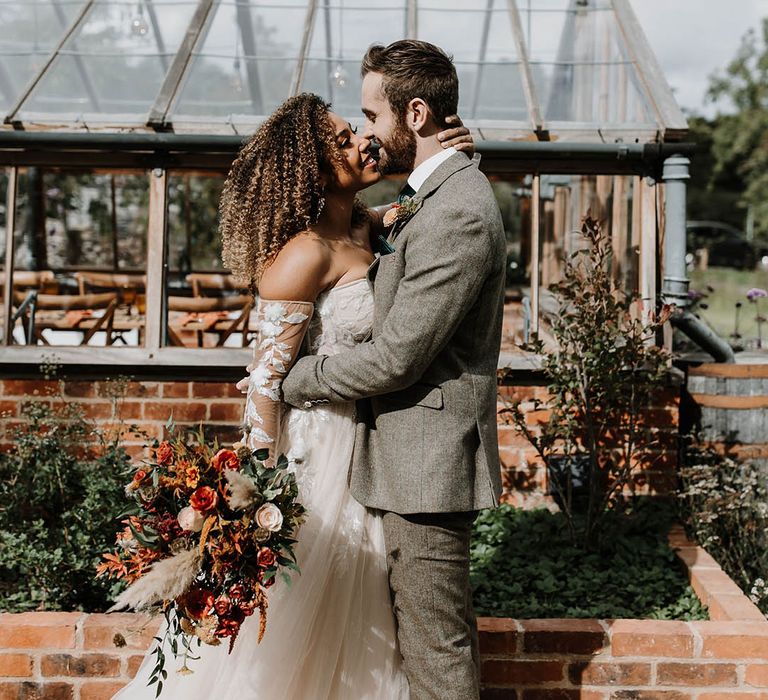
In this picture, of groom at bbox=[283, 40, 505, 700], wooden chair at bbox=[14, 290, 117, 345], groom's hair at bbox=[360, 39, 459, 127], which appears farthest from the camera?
wooden chair at bbox=[14, 290, 117, 345]

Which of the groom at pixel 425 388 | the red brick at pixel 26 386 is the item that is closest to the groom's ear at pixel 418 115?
the groom at pixel 425 388

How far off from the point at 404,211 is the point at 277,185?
39cm

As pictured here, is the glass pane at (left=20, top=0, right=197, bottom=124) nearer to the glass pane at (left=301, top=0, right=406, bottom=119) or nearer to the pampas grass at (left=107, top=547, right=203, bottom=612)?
the glass pane at (left=301, top=0, right=406, bottom=119)

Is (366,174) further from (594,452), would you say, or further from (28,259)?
(28,259)

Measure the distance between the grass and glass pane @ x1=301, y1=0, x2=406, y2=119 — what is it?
666 cm

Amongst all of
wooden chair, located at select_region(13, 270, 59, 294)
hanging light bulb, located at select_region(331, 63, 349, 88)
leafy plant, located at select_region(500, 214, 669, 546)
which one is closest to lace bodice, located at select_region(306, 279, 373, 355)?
leafy plant, located at select_region(500, 214, 669, 546)

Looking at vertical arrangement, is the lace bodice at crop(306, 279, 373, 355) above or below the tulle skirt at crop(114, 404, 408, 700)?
above

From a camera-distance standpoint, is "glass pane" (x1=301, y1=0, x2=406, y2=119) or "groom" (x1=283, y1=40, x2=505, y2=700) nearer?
"groom" (x1=283, y1=40, x2=505, y2=700)

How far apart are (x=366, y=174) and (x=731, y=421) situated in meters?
2.76

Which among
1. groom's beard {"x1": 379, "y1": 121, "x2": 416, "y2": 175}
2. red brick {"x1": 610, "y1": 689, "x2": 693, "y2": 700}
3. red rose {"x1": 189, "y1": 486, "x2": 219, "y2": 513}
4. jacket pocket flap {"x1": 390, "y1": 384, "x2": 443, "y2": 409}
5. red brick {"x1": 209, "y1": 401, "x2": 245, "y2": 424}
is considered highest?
groom's beard {"x1": 379, "y1": 121, "x2": 416, "y2": 175}

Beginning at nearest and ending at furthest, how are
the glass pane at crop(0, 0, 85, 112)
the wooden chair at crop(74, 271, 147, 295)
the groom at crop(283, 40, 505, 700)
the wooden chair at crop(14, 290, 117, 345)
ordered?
the groom at crop(283, 40, 505, 700) < the glass pane at crop(0, 0, 85, 112) < the wooden chair at crop(14, 290, 117, 345) < the wooden chair at crop(74, 271, 147, 295)

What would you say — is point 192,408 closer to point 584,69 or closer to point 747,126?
point 584,69

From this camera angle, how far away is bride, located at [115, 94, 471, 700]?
248cm

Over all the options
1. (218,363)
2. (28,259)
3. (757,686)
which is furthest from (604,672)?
(28,259)
